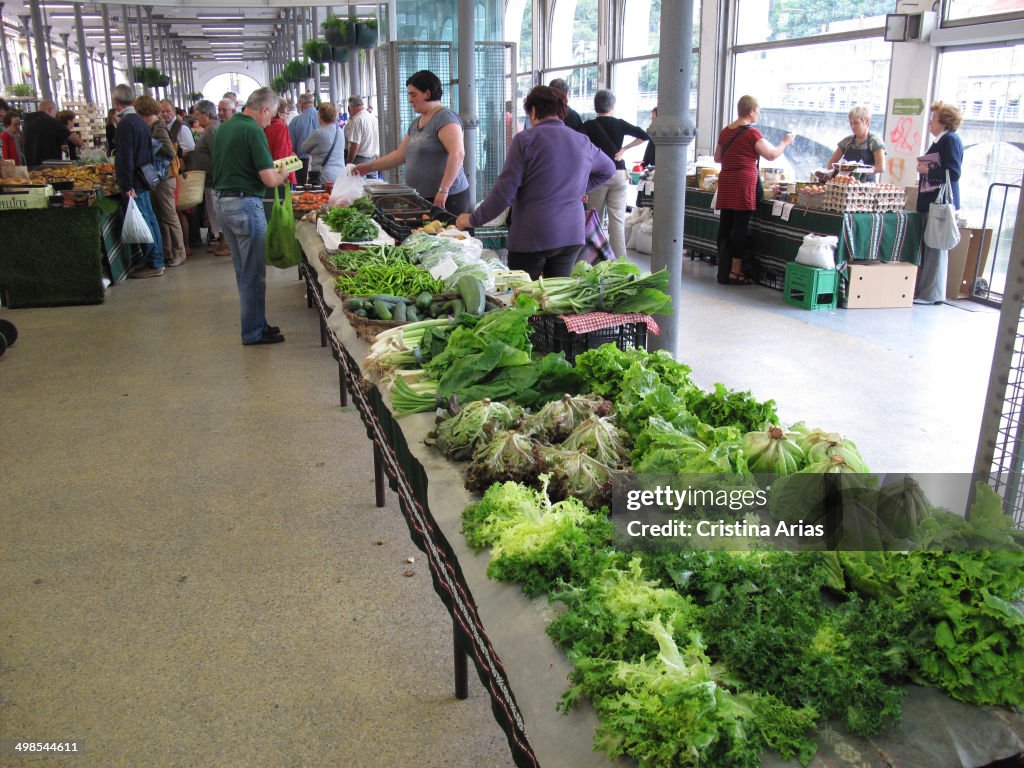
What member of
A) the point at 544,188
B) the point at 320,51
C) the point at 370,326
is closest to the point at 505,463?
the point at 370,326

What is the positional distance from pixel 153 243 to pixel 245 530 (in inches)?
277

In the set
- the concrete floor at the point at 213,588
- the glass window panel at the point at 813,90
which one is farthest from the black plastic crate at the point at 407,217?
the glass window panel at the point at 813,90

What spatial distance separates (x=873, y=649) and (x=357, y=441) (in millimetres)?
3917

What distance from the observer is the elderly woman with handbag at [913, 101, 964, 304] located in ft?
26.1

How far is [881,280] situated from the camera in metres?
8.14

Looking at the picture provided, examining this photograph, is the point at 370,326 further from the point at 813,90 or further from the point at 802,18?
the point at 802,18

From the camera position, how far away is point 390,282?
4.30 meters

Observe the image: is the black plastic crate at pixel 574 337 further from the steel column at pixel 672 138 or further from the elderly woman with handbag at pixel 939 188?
the elderly woman with handbag at pixel 939 188

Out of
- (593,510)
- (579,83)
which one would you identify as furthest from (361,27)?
(593,510)

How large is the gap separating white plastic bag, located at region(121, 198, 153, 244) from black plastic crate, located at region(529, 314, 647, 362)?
696cm

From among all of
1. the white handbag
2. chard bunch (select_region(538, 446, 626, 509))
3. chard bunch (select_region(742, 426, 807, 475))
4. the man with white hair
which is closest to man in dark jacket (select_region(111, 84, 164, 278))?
the man with white hair

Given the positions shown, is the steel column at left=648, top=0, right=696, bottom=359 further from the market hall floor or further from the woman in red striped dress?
the woman in red striped dress

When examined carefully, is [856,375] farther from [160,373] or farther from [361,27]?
[361,27]

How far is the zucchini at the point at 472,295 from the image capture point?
140 inches
